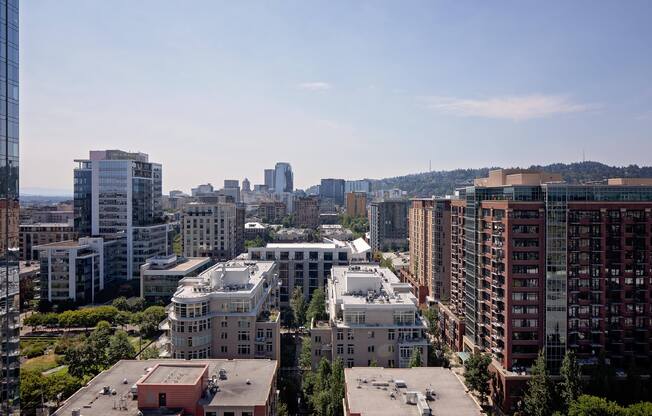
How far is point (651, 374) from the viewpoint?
1416 inches

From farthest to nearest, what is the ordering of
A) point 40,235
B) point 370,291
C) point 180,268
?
point 40,235
point 180,268
point 370,291

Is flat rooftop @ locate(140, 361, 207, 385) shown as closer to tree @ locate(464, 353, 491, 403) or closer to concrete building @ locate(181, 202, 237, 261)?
tree @ locate(464, 353, 491, 403)

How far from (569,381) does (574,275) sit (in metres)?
8.01

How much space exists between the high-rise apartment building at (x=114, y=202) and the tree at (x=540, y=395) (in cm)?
6162

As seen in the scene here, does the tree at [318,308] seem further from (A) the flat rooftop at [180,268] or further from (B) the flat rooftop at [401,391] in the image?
(A) the flat rooftop at [180,268]

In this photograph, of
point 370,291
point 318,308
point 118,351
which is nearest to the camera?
point 118,351

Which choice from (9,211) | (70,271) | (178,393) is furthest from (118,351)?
(70,271)

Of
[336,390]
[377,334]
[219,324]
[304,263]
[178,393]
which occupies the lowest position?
[336,390]

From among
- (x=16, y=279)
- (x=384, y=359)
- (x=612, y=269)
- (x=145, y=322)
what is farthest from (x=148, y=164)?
(x=612, y=269)

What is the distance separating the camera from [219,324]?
39.0 metres

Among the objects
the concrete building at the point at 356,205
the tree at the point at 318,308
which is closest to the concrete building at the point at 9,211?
the tree at the point at 318,308

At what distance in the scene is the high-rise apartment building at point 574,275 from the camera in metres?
36.7

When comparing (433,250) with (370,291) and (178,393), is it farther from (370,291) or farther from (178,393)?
(178,393)

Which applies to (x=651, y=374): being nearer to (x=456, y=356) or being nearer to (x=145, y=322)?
(x=456, y=356)
